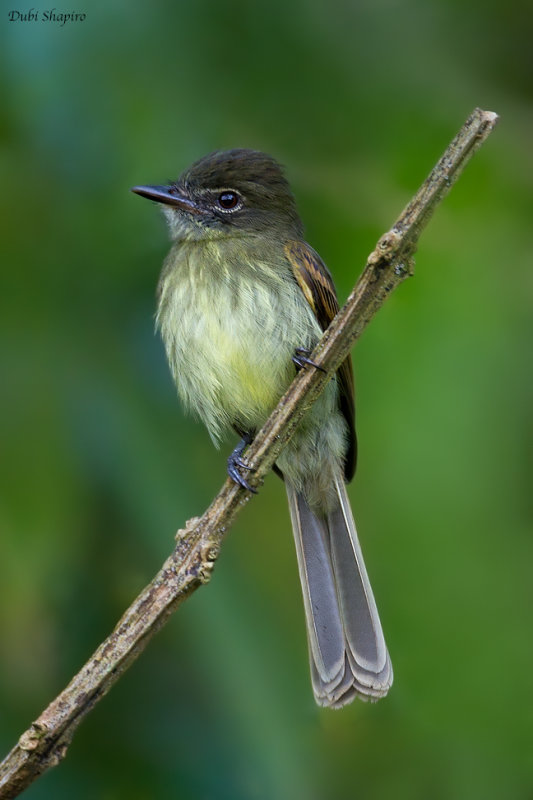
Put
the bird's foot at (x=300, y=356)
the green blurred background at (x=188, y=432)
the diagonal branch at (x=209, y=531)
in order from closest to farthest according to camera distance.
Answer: the diagonal branch at (x=209, y=531), the green blurred background at (x=188, y=432), the bird's foot at (x=300, y=356)

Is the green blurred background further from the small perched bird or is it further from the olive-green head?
the olive-green head

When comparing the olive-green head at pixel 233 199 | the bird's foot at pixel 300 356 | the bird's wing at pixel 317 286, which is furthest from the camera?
the olive-green head at pixel 233 199

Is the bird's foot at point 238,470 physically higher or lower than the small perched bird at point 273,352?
lower

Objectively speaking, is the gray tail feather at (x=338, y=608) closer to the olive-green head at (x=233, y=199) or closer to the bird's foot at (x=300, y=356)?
the bird's foot at (x=300, y=356)

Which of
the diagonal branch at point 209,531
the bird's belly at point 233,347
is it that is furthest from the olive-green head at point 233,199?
the diagonal branch at point 209,531

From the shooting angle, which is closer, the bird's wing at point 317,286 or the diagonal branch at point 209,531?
the diagonal branch at point 209,531

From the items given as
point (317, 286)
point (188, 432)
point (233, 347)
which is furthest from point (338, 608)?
point (317, 286)

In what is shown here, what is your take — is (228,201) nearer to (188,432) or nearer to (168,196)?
(168,196)

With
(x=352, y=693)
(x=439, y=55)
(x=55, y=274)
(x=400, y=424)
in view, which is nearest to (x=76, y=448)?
(x=55, y=274)

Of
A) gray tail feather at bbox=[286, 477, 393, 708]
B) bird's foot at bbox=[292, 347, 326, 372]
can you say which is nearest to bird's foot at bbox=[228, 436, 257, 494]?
bird's foot at bbox=[292, 347, 326, 372]
